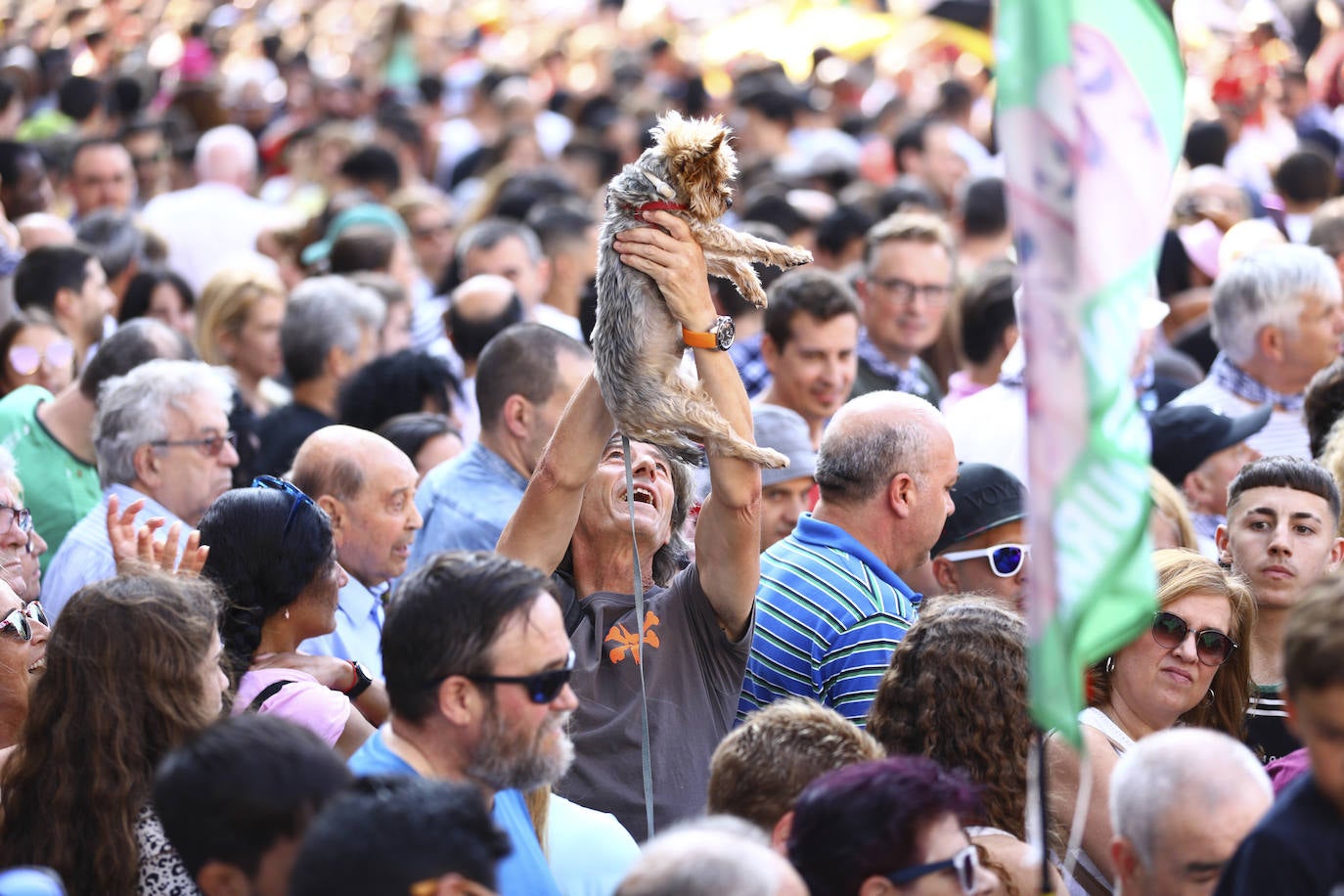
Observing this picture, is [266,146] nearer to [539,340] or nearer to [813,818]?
[539,340]

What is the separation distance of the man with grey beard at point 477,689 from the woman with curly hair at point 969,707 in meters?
0.80

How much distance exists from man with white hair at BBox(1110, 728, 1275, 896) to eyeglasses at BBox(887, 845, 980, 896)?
0.24 metres

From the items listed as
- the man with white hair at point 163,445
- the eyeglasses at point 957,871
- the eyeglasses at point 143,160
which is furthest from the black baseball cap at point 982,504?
the eyeglasses at point 143,160

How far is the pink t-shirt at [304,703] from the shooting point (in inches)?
140

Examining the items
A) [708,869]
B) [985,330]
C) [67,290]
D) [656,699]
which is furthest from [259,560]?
[67,290]

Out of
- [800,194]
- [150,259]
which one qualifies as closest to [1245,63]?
[800,194]

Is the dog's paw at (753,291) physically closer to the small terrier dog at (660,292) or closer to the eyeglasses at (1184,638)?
the small terrier dog at (660,292)

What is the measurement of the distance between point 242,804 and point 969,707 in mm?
1508

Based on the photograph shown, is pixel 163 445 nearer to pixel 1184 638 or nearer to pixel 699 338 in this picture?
pixel 699 338

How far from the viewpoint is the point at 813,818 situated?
2.78m

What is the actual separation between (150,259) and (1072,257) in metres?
7.70

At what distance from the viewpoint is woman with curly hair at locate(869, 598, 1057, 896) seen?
3314 millimetres

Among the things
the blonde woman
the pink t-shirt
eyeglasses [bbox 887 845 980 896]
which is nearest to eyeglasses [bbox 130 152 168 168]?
the blonde woman

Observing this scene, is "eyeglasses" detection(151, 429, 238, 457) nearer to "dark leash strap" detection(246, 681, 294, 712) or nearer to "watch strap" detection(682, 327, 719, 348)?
"dark leash strap" detection(246, 681, 294, 712)
